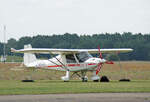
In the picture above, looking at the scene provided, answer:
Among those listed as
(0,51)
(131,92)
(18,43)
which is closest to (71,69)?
(131,92)

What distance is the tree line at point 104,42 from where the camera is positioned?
9069cm

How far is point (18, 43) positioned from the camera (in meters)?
120

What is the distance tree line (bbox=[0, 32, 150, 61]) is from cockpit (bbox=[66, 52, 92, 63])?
48375 mm

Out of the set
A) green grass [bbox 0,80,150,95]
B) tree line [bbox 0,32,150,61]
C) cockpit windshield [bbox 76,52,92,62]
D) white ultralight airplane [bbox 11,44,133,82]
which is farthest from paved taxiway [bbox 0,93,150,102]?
tree line [bbox 0,32,150,61]

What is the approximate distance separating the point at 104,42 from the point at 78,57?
186ft

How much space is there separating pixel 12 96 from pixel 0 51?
363ft

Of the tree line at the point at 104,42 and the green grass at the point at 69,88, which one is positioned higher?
the tree line at the point at 104,42

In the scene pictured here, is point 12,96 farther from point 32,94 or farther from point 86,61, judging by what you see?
point 86,61

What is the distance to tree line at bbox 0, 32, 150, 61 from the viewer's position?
90688mm

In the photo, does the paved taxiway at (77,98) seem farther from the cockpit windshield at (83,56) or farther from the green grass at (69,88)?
the cockpit windshield at (83,56)

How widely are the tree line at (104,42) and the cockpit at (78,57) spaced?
4838 cm

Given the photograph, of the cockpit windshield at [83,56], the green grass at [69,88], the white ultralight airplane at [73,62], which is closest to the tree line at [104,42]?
the white ultralight airplane at [73,62]

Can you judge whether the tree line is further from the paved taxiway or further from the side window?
the paved taxiway

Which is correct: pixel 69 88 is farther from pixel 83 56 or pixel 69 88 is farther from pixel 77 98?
pixel 83 56
